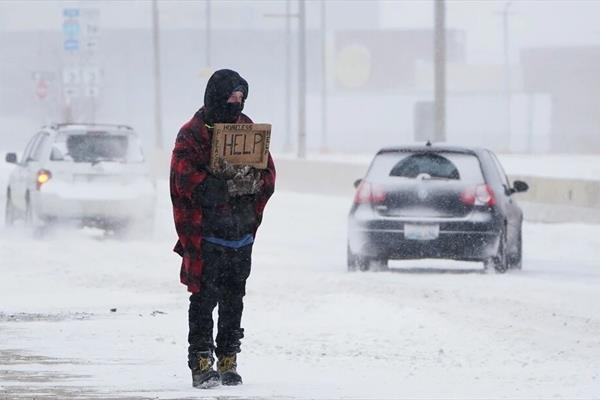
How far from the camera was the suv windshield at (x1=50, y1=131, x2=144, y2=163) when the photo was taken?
2403cm

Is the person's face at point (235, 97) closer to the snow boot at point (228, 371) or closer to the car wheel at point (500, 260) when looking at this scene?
the snow boot at point (228, 371)

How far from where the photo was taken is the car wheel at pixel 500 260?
18.7 meters

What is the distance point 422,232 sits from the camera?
1855 cm

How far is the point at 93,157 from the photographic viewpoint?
2412 cm

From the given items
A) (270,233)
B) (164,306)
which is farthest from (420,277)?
(270,233)

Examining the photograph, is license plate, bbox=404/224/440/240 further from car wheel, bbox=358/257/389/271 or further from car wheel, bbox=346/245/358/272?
car wheel, bbox=346/245/358/272

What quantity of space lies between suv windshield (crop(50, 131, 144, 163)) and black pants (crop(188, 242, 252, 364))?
47.6 feet

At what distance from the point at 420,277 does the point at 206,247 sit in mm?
8477

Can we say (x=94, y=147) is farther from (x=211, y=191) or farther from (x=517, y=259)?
(x=211, y=191)

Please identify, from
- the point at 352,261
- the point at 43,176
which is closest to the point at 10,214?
the point at 43,176

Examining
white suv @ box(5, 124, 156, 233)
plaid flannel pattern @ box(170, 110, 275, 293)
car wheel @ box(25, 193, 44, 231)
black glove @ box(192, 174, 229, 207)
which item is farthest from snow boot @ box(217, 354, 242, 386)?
car wheel @ box(25, 193, 44, 231)

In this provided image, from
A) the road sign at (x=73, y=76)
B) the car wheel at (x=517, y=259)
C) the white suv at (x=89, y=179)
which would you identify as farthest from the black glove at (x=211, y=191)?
the road sign at (x=73, y=76)

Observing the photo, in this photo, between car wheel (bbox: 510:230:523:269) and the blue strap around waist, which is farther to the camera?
car wheel (bbox: 510:230:523:269)

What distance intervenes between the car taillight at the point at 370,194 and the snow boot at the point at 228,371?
9014 mm
